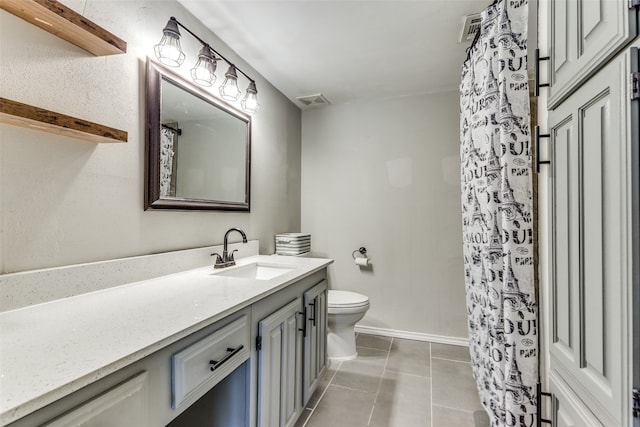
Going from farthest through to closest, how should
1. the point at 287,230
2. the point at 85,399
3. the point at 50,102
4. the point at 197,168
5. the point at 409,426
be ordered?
the point at 287,230
the point at 197,168
the point at 409,426
the point at 50,102
the point at 85,399

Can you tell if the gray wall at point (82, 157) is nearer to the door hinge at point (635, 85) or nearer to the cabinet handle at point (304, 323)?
the cabinet handle at point (304, 323)

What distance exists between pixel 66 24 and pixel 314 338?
179 cm

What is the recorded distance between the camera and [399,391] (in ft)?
6.38

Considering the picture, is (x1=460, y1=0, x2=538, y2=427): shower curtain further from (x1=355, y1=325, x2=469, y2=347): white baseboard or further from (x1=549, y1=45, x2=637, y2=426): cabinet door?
(x1=355, y1=325, x2=469, y2=347): white baseboard

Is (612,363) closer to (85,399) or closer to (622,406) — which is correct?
(622,406)

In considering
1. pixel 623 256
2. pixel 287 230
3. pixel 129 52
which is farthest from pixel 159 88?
pixel 623 256

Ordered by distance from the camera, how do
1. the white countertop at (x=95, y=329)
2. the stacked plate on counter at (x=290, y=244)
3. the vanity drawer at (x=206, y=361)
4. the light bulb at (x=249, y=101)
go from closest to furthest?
the white countertop at (x=95, y=329), the vanity drawer at (x=206, y=361), the light bulb at (x=249, y=101), the stacked plate on counter at (x=290, y=244)

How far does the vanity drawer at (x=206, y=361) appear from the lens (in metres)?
0.82

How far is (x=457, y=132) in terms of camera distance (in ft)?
8.66

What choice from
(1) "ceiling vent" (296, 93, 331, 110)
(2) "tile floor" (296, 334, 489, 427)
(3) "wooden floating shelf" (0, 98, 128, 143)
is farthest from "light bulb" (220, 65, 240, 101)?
(2) "tile floor" (296, 334, 489, 427)

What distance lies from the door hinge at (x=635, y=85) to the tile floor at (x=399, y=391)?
5.72ft

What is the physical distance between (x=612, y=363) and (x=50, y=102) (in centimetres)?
183

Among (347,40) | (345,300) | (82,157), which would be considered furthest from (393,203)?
(82,157)

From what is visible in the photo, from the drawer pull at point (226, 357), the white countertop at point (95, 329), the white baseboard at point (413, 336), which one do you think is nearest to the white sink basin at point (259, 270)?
the white countertop at point (95, 329)
